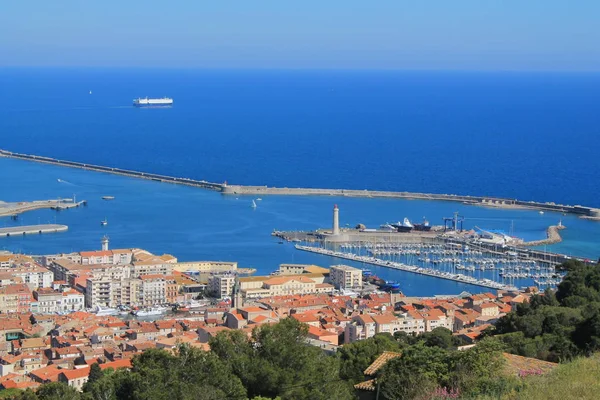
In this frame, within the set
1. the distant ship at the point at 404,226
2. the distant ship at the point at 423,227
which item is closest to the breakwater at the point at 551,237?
the distant ship at the point at 423,227

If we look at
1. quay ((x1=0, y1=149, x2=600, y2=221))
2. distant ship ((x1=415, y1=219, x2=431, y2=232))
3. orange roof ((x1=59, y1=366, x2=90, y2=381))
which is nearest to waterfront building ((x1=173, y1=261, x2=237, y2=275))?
distant ship ((x1=415, y1=219, x2=431, y2=232))

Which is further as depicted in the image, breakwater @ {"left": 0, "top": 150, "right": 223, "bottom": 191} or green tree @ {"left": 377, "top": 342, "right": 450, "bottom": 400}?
breakwater @ {"left": 0, "top": 150, "right": 223, "bottom": 191}

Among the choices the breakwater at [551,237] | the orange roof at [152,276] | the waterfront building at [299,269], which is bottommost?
the waterfront building at [299,269]

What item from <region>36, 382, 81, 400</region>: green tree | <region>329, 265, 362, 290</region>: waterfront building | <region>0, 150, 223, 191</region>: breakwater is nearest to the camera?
<region>36, 382, 81, 400</region>: green tree

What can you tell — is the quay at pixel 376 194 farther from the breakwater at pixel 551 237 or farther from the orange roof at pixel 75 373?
the orange roof at pixel 75 373

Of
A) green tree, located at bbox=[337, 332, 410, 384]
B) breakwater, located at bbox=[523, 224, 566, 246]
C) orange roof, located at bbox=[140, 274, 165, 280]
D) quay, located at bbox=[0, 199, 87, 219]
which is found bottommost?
orange roof, located at bbox=[140, 274, 165, 280]

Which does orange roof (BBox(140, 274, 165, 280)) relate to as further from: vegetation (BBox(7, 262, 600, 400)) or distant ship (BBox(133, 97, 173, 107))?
distant ship (BBox(133, 97, 173, 107))

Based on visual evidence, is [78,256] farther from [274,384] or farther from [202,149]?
[202,149]
